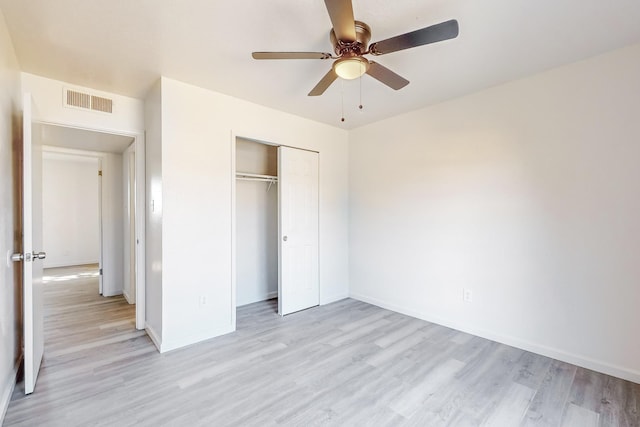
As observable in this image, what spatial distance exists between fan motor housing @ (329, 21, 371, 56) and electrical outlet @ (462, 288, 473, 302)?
2561mm

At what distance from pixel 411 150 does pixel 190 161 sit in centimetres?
249

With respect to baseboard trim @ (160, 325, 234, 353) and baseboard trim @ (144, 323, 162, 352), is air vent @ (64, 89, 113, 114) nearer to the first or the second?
baseboard trim @ (144, 323, 162, 352)

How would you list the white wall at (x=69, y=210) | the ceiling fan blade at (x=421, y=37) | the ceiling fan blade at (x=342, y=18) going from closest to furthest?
the ceiling fan blade at (x=342, y=18)
the ceiling fan blade at (x=421, y=37)
the white wall at (x=69, y=210)

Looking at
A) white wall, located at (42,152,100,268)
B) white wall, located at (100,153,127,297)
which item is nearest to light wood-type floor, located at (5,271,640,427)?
white wall, located at (100,153,127,297)

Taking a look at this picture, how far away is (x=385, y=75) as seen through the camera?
6.73 feet

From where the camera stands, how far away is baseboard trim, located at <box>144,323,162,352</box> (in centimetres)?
270

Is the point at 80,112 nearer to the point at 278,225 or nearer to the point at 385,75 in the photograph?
the point at 278,225

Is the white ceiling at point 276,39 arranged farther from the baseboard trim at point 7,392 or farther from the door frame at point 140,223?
the baseboard trim at point 7,392

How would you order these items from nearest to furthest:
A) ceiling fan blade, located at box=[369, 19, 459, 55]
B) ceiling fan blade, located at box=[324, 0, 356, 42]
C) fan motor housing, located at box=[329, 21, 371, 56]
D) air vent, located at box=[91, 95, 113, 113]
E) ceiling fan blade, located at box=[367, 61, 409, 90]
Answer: ceiling fan blade, located at box=[324, 0, 356, 42]
ceiling fan blade, located at box=[369, 19, 459, 55]
fan motor housing, located at box=[329, 21, 371, 56]
ceiling fan blade, located at box=[367, 61, 409, 90]
air vent, located at box=[91, 95, 113, 113]

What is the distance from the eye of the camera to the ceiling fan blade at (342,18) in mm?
1373

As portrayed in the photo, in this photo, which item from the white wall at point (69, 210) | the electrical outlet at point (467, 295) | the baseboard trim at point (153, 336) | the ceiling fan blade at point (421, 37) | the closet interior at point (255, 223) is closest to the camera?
the ceiling fan blade at point (421, 37)

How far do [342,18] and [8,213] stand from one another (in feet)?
8.25

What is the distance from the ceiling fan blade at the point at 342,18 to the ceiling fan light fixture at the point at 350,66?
131mm

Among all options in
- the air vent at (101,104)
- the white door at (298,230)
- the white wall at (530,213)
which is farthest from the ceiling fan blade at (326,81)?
the air vent at (101,104)
